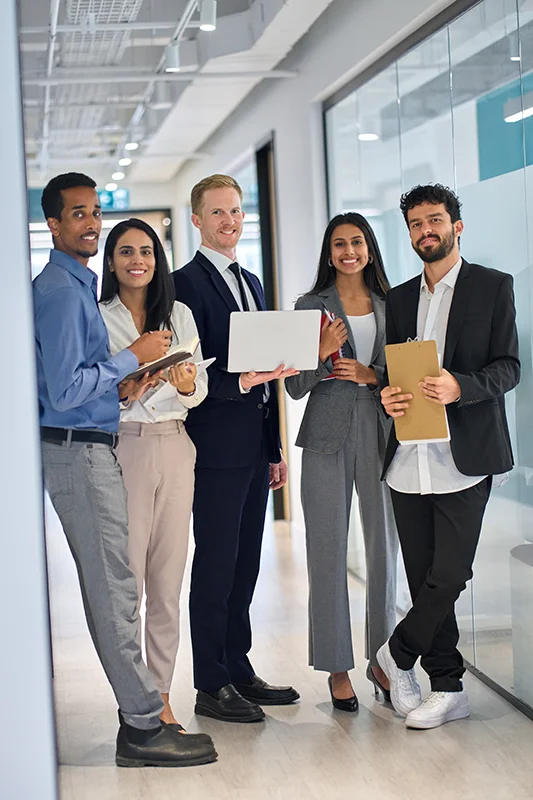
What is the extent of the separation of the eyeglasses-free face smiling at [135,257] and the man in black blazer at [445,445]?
78cm

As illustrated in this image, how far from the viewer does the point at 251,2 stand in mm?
5895

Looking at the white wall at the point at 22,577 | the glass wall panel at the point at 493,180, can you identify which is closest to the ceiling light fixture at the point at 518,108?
the glass wall panel at the point at 493,180

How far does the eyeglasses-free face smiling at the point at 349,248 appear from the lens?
345 cm

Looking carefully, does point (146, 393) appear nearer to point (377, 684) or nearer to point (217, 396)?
point (217, 396)

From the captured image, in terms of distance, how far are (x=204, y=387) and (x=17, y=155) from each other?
44.6 inches

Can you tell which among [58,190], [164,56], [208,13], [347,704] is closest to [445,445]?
[347,704]

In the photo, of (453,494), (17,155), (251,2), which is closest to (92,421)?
(17,155)

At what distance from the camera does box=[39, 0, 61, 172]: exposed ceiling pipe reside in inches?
183

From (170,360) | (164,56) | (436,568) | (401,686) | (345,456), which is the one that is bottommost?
(401,686)

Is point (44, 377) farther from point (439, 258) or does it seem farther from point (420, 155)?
point (420, 155)

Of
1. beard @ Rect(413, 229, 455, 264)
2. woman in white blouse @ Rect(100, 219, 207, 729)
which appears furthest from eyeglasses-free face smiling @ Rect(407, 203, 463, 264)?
woman in white blouse @ Rect(100, 219, 207, 729)

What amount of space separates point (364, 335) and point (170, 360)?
0.88 meters

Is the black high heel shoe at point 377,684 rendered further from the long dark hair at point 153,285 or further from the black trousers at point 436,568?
the long dark hair at point 153,285

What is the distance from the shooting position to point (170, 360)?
9.46ft
